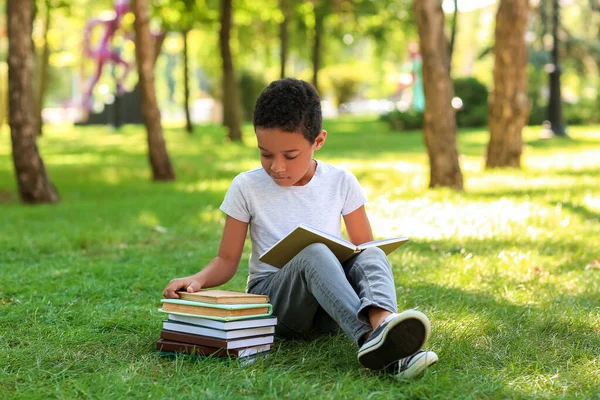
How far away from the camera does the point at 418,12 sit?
11.6 meters

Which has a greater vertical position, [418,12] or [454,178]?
[418,12]

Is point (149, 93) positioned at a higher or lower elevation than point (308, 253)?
higher

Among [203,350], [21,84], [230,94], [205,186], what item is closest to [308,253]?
[203,350]

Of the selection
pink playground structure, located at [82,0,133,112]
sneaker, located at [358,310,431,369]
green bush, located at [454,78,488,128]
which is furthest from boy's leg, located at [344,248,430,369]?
pink playground structure, located at [82,0,133,112]

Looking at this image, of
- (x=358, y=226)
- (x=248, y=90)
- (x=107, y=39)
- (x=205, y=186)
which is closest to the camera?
(x=358, y=226)

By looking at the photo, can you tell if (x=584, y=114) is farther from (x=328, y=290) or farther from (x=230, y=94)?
(x=328, y=290)

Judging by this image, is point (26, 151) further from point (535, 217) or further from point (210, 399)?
point (210, 399)

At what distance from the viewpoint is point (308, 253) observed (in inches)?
162

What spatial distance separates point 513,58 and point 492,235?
7.23 meters

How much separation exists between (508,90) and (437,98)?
11.4 ft

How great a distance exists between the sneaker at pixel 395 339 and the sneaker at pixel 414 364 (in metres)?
0.05

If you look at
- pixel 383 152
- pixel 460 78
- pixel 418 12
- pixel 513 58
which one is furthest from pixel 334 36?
pixel 418 12

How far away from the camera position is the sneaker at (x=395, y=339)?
3.64 m

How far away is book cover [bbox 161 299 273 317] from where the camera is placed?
13.2ft
